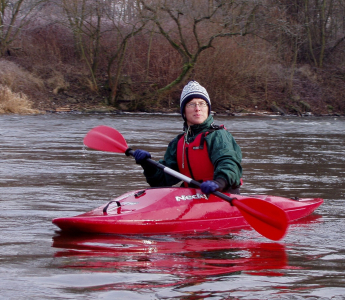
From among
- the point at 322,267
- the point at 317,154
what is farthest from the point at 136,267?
the point at 317,154

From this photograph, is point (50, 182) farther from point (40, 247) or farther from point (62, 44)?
point (62, 44)

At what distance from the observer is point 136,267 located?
2.72 metres

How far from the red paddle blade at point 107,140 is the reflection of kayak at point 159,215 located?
0.75m

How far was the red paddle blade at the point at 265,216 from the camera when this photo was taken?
10.6 feet

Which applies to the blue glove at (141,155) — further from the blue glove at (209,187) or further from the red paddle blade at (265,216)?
the red paddle blade at (265,216)

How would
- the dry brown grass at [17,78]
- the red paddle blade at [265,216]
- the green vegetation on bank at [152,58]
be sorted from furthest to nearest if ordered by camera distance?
the dry brown grass at [17,78] → the green vegetation on bank at [152,58] → the red paddle blade at [265,216]

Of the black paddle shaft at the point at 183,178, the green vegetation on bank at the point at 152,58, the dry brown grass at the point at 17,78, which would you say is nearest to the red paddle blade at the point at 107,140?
the black paddle shaft at the point at 183,178

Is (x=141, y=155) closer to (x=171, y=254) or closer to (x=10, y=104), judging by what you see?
(x=171, y=254)

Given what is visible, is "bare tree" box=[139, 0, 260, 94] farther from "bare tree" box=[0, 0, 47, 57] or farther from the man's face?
the man's face

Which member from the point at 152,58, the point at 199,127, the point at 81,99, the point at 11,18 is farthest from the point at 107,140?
the point at 11,18

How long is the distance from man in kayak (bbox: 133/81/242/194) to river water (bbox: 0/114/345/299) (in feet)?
1.49

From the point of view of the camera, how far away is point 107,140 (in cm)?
452

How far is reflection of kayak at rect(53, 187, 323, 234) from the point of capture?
3.34m

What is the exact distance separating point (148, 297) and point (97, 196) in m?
2.65
